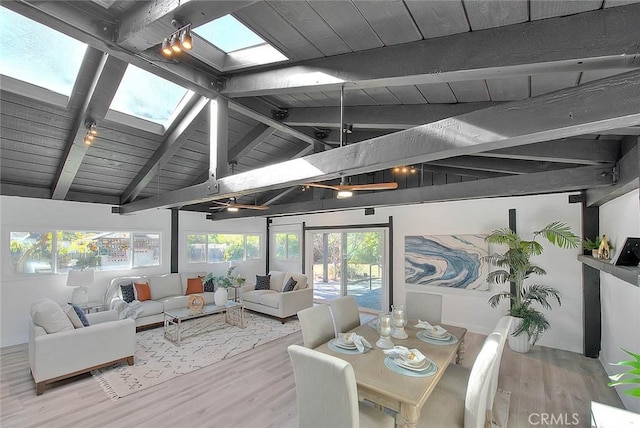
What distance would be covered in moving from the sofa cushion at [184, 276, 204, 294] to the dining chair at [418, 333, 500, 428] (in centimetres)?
537

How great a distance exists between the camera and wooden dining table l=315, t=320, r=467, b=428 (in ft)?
6.04

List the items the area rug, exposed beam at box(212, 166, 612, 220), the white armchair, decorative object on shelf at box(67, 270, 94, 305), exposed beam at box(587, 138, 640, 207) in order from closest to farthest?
1. exposed beam at box(587, 138, 640, 207)
2. exposed beam at box(212, 166, 612, 220)
3. the white armchair
4. the area rug
5. decorative object on shelf at box(67, 270, 94, 305)

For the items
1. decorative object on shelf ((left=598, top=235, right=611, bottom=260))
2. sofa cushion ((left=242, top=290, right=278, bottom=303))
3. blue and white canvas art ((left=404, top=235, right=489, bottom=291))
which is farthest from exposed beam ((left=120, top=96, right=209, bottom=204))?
decorative object on shelf ((left=598, top=235, right=611, bottom=260))

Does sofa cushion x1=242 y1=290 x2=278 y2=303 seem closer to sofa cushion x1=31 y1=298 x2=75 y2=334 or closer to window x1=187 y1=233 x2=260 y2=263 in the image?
window x1=187 y1=233 x2=260 y2=263

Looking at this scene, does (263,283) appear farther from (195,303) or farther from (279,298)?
(195,303)

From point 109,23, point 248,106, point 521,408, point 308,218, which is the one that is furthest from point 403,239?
point 109,23

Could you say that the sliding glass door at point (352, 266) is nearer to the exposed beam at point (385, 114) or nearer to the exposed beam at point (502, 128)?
the exposed beam at point (385, 114)

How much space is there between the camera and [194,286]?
6.34 metres

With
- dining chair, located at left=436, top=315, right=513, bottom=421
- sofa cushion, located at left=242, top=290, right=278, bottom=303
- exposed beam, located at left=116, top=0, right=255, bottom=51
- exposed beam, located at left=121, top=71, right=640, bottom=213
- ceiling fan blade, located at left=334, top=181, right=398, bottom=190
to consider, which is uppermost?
exposed beam, located at left=116, top=0, right=255, bottom=51

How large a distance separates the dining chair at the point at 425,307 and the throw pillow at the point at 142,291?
4.92 metres

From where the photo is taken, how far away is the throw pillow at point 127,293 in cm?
548

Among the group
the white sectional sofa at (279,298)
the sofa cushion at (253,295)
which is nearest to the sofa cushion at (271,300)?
the white sectional sofa at (279,298)

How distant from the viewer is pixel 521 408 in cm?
294

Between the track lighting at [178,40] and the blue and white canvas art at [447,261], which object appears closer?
the track lighting at [178,40]
